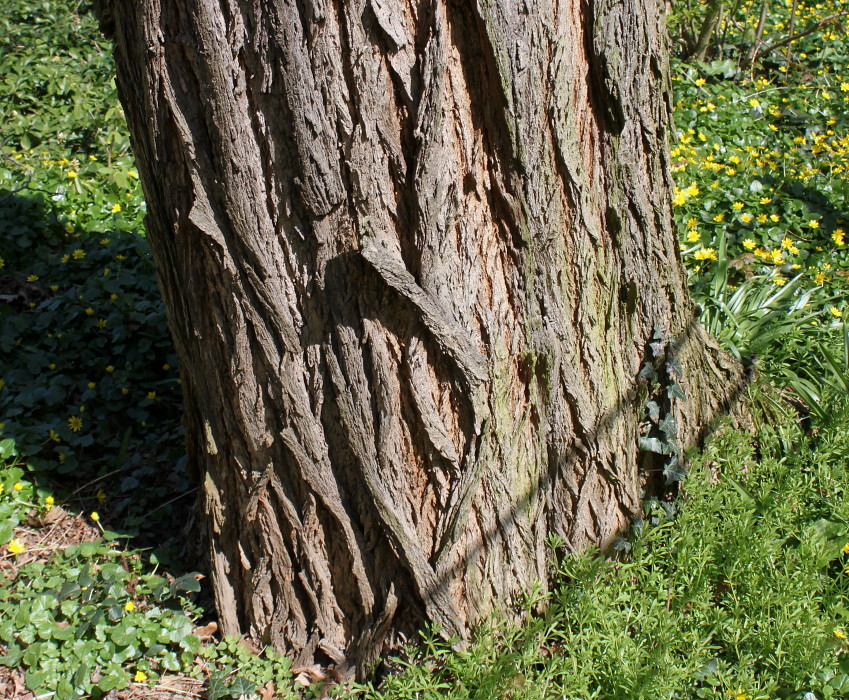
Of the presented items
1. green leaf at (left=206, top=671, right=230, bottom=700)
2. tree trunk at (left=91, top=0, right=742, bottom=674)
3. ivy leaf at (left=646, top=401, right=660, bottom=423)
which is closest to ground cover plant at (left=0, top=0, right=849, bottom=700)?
green leaf at (left=206, top=671, right=230, bottom=700)

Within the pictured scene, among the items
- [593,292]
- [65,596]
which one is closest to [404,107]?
[593,292]

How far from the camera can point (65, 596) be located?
252 cm

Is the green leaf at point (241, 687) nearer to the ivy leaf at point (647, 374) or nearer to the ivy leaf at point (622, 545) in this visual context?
the ivy leaf at point (622, 545)

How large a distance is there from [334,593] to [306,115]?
143 centimetres

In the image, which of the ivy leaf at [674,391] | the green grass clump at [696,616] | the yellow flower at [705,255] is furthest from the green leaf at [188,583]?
the yellow flower at [705,255]

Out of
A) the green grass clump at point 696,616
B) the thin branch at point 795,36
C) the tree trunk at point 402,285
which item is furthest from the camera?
the thin branch at point 795,36

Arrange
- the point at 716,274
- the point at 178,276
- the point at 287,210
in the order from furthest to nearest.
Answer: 1. the point at 716,274
2. the point at 178,276
3. the point at 287,210

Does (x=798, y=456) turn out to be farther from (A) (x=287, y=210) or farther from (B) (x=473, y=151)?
(A) (x=287, y=210)

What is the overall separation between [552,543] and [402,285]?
1020 millimetres

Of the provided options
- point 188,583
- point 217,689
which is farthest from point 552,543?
point 188,583

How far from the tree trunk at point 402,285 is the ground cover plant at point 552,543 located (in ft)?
0.54

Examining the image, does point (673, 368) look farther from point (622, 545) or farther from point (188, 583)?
point (188, 583)

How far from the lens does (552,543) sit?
241 centimetres

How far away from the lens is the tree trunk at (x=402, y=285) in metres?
1.83
